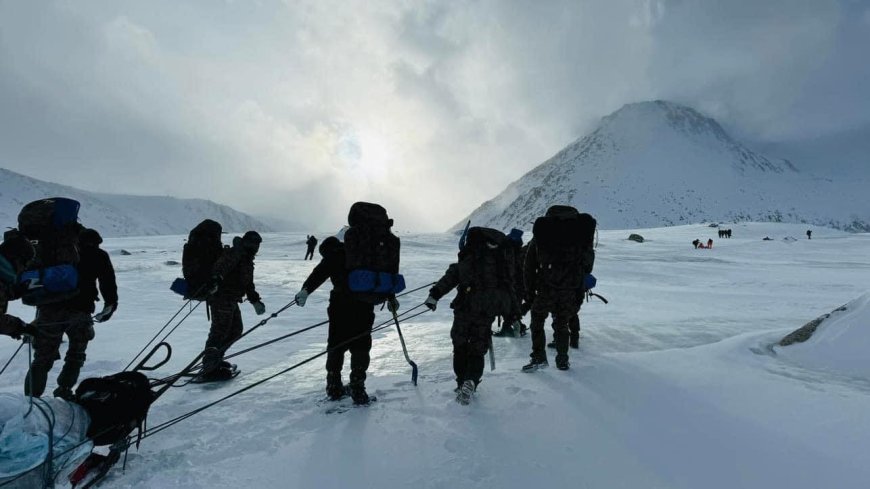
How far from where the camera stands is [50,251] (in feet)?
15.2

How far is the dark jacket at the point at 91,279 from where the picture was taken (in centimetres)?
508

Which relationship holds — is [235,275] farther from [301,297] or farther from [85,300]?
[301,297]

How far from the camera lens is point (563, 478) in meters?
2.98

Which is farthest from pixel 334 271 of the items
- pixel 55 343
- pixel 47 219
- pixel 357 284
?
pixel 55 343

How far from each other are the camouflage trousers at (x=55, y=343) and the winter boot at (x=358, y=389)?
10.9 feet

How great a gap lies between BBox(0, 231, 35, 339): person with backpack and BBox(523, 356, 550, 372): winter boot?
487 centimetres

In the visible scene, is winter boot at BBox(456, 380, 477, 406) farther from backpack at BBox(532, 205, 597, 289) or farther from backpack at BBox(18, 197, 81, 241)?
backpack at BBox(18, 197, 81, 241)

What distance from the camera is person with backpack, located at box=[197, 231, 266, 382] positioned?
5.73 meters

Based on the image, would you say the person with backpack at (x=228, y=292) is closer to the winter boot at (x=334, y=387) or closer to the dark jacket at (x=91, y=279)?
the dark jacket at (x=91, y=279)

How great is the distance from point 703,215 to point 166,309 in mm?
180331

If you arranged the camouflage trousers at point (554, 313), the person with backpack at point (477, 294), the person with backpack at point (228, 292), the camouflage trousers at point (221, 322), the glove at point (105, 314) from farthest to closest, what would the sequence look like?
1. the camouflage trousers at point (221, 322)
2. the person with backpack at point (228, 292)
3. the camouflage trousers at point (554, 313)
4. the glove at point (105, 314)
5. the person with backpack at point (477, 294)

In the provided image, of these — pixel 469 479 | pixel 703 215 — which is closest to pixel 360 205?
pixel 469 479

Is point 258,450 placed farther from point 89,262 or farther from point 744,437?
point 744,437

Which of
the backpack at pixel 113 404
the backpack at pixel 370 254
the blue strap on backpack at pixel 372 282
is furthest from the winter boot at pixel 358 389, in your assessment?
the backpack at pixel 113 404
